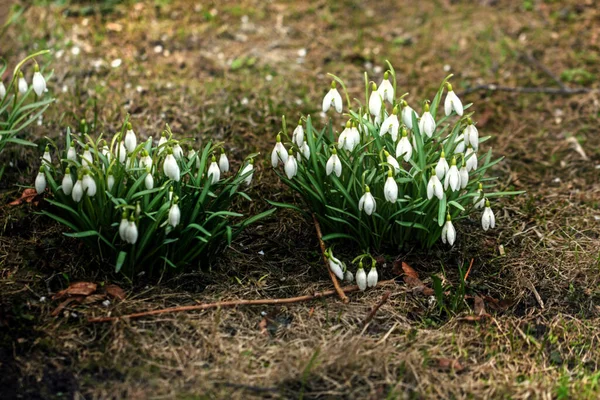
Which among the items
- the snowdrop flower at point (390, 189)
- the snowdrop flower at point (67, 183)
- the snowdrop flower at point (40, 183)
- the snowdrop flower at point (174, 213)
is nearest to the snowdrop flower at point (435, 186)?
the snowdrop flower at point (390, 189)

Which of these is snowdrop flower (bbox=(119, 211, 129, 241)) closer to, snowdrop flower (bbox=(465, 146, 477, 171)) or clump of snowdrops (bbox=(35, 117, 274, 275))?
clump of snowdrops (bbox=(35, 117, 274, 275))

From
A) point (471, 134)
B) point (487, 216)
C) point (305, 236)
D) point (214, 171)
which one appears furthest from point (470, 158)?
point (214, 171)

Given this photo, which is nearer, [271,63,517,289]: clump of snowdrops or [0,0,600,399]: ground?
[0,0,600,399]: ground

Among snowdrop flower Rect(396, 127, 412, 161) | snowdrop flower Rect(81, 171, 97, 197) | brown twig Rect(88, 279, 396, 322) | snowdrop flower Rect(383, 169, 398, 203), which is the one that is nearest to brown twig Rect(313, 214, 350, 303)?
brown twig Rect(88, 279, 396, 322)

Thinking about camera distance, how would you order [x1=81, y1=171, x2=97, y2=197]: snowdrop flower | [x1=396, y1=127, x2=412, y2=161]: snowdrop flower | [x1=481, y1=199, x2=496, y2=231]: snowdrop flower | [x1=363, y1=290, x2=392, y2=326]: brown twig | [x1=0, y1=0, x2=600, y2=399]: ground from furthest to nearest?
[x1=481, y1=199, x2=496, y2=231]: snowdrop flower
[x1=396, y1=127, x2=412, y2=161]: snowdrop flower
[x1=363, y1=290, x2=392, y2=326]: brown twig
[x1=81, y1=171, x2=97, y2=197]: snowdrop flower
[x1=0, y1=0, x2=600, y2=399]: ground

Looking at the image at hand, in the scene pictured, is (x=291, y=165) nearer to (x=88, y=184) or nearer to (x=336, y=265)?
(x=336, y=265)

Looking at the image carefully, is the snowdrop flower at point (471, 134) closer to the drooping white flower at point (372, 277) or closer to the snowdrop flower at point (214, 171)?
the drooping white flower at point (372, 277)
